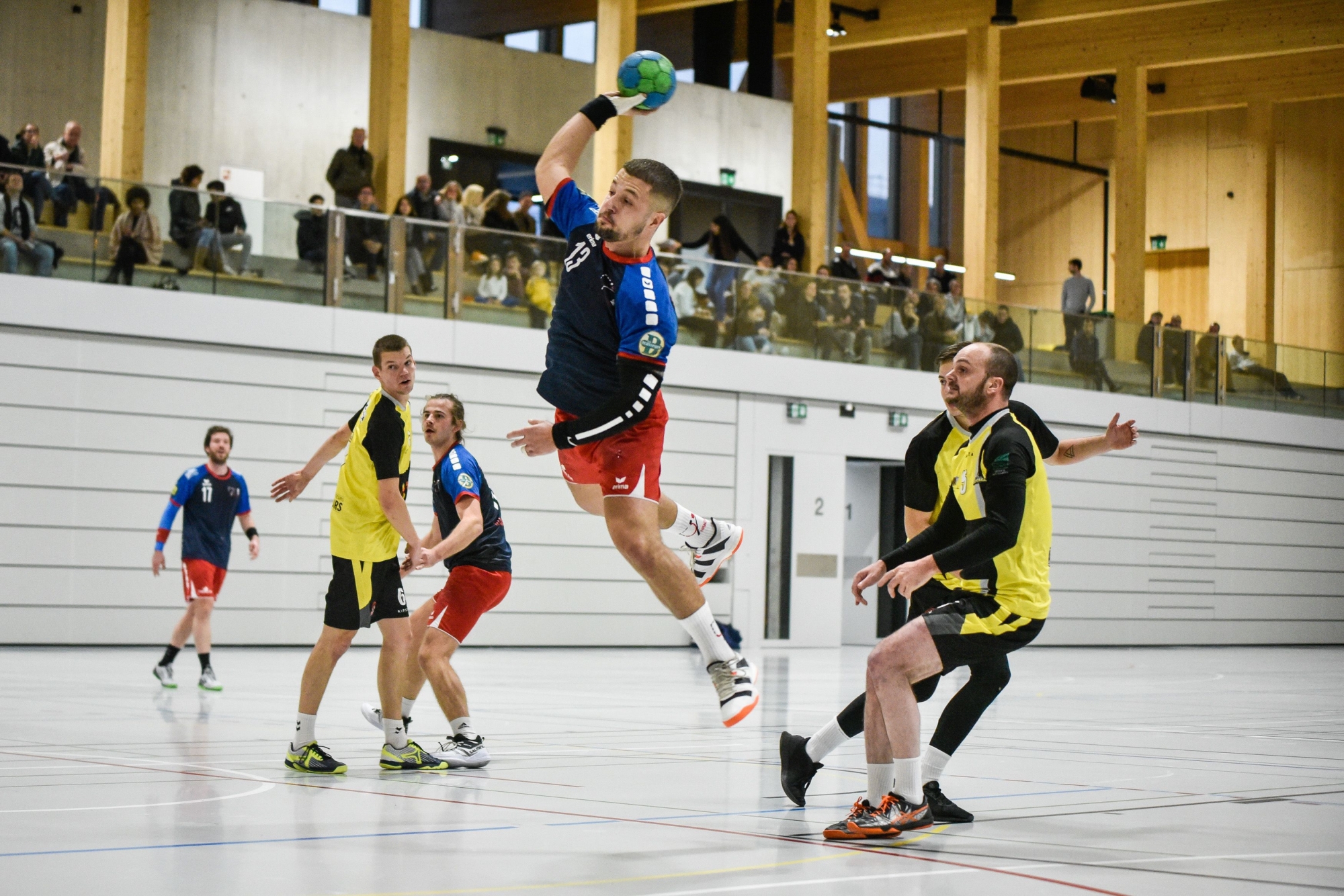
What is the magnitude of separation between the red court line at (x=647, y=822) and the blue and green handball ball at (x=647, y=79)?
3.04m

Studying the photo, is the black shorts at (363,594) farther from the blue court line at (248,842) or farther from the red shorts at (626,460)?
the blue court line at (248,842)

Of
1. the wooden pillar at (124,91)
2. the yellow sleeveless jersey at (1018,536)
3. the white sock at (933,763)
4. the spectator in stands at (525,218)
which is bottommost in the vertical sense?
the white sock at (933,763)

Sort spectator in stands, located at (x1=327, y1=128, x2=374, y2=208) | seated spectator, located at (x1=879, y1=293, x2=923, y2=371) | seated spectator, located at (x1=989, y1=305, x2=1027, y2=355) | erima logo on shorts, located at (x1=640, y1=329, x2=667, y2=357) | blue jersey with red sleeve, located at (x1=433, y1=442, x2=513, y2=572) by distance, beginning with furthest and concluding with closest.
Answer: seated spectator, located at (x1=989, y1=305, x2=1027, y2=355) → seated spectator, located at (x1=879, y1=293, x2=923, y2=371) → spectator in stands, located at (x1=327, y1=128, x2=374, y2=208) → blue jersey with red sleeve, located at (x1=433, y1=442, x2=513, y2=572) → erima logo on shorts, located at (x1=640, y1=329, x2=667, y2=357)

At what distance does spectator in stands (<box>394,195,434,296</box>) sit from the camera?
64.1ft

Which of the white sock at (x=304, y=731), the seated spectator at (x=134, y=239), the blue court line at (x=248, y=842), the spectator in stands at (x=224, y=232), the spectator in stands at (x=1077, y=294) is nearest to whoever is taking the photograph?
the blue court line at (x=248, y=842)

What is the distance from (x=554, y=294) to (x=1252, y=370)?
15.5 m

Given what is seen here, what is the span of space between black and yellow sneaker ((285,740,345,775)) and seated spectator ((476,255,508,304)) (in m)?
13.1

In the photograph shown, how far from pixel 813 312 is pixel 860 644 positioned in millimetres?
6098

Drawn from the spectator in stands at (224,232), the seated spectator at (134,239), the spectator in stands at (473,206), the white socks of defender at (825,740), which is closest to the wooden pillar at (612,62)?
the spectator in stands at (473,206)

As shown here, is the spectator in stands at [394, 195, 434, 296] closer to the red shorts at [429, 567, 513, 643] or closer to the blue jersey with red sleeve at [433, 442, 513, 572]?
the blue jersey with red sleeve at [433, 442, 513, 572]

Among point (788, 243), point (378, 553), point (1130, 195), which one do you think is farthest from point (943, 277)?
point (378, 553)

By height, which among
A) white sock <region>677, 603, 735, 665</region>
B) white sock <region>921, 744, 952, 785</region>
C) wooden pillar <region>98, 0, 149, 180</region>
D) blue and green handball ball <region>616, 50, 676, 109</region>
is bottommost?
white sock <region>921, 744, 952, 785</region>

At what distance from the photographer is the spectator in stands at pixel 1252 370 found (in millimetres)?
29156

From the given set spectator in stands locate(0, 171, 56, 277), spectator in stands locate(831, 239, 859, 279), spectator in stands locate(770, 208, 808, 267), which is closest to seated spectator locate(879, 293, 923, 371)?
spectator in stands locate(831, 239, 859, 279)
